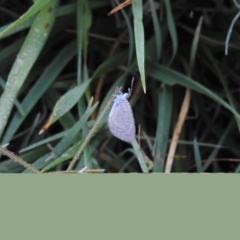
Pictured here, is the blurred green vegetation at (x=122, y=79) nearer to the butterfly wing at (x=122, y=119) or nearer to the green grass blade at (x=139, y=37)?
the green grass blade at (x=139, y=37)

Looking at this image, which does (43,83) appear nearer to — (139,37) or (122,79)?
(122,79)

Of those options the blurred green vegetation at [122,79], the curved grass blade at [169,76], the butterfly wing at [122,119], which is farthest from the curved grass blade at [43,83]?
the butterfly wing at [122,119]

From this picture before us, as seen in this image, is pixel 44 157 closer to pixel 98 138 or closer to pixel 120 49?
pixel 98 138

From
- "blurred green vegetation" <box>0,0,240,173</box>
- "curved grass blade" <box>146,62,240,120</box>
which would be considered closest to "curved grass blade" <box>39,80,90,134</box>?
"blurred green vegetation" <box>0,0,240,173</box>

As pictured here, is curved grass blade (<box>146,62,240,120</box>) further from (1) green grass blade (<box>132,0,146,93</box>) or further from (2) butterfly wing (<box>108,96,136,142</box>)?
(2) butterfly wing (<box>108,96,136,142</box>)

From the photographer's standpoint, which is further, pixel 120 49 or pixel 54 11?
pixel 120 49

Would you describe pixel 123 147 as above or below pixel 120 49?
below

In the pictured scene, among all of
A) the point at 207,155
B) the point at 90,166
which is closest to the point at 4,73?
the point at 90,166

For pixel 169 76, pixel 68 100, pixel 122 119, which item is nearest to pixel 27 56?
pixel 68 100
